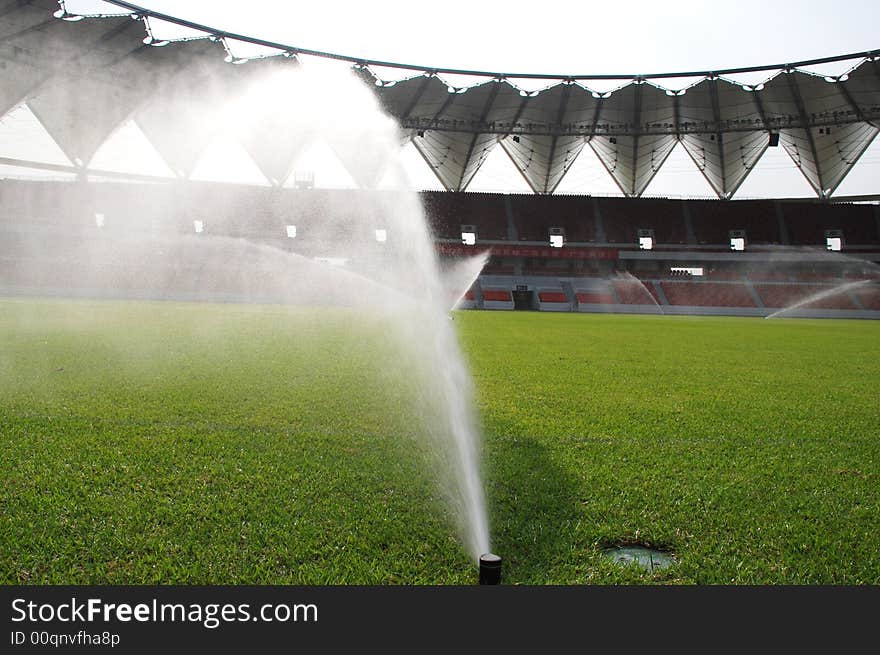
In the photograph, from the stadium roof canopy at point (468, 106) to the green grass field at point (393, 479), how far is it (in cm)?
3574

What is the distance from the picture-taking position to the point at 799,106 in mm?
42125

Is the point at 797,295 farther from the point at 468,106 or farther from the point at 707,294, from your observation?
the point at 468,106

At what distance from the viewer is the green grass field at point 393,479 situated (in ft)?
7.31

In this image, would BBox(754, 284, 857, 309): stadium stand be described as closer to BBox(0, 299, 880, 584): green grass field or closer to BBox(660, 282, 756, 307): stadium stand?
BBox(660, 282, 756, 307): stadium stand

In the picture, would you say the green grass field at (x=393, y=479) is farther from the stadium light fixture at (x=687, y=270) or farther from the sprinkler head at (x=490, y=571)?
the stadium light fixture at (x=687, y=270)

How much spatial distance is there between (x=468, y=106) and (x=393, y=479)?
153ft

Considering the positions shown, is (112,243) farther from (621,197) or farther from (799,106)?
(799,106)

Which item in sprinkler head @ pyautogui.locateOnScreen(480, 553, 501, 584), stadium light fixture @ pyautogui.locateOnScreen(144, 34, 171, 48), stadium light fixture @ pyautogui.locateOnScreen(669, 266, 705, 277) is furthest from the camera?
stadium light fixture @ pyautogui.locateOnScreen(669, 266, 705, 277)

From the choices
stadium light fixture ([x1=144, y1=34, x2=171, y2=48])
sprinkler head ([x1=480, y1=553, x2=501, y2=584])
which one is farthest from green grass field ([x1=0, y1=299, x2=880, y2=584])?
stadium light fixture ([x1=144, y1=34, x2=171, y2=48])

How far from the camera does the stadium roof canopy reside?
1379 inches

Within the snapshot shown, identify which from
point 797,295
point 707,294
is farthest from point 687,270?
point 797,295

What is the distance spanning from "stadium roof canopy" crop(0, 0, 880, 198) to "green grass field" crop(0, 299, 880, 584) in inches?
1407

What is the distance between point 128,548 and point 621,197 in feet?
195

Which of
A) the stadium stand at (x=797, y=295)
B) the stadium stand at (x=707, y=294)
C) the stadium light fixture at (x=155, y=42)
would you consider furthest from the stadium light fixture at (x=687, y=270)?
the stadium light fixture at (x=155, y=42)
